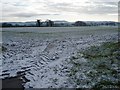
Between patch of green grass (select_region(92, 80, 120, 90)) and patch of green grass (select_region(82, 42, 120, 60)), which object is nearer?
patch of green grass (select_region(92, 80, 120, 90))

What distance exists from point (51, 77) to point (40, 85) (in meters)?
1.37

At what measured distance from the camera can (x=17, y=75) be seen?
1320cm

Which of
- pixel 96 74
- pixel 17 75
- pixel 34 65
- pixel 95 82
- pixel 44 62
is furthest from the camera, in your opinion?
pixel 44 62

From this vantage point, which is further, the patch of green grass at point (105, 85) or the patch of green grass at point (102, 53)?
the patch of green grass at point (102, 53)

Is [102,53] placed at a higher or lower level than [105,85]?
higher

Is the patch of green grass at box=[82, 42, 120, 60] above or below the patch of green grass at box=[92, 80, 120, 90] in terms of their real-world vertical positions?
above

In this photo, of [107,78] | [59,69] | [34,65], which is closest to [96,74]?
[107,78]

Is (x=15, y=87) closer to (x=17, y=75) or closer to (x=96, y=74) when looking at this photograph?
(x=17, y=75)

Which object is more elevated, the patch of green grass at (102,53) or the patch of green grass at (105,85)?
the patch of green grass at (102,53)

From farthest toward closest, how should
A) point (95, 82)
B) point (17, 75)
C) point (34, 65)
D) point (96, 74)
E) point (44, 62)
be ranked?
point (44, 62), point (34, 65), point (17, 75), point (96, 74), point (95, 82)

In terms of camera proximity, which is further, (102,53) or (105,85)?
(102,53)

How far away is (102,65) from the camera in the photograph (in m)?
13.5

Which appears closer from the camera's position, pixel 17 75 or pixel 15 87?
pixel 15 87

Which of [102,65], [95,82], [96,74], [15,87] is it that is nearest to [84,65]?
[102,65]
